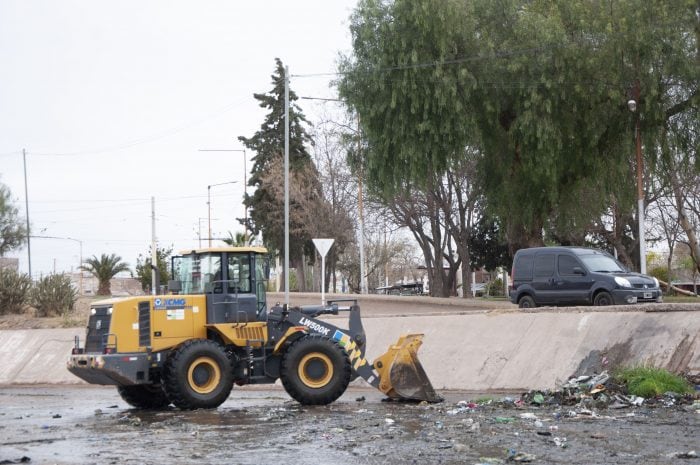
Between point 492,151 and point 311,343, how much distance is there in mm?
23191

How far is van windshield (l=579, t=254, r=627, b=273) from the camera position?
28344mm

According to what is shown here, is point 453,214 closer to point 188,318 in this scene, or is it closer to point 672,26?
point 672,26

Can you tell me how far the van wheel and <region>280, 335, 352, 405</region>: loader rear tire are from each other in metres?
11.8

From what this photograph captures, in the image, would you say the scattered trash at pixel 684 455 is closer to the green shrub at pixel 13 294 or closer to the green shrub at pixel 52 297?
the green shrub at pixel 52 297

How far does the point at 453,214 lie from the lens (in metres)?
51.8

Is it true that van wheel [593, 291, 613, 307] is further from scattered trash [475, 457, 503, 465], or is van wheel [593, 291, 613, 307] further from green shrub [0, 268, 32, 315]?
green shrub [0, 268, 32, 315]

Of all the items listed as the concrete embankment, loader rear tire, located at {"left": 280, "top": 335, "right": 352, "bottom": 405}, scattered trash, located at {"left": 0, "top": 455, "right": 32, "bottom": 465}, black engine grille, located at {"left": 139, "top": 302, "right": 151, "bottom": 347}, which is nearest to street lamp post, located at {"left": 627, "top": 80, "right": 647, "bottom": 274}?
the concrete embankment

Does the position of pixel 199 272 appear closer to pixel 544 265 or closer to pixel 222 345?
pixel 222 345

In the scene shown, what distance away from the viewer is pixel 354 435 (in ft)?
44.4

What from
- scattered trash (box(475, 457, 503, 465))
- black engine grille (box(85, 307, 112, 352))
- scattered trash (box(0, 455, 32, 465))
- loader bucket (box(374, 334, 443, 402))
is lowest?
scattered trash (box(475, 457, 503, 465))

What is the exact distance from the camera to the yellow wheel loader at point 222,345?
17.2 metres

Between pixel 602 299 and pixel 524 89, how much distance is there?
11.3 metres

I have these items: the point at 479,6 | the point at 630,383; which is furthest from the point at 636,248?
the point at 630,383

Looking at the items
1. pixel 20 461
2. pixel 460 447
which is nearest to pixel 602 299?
pixel 460 447
